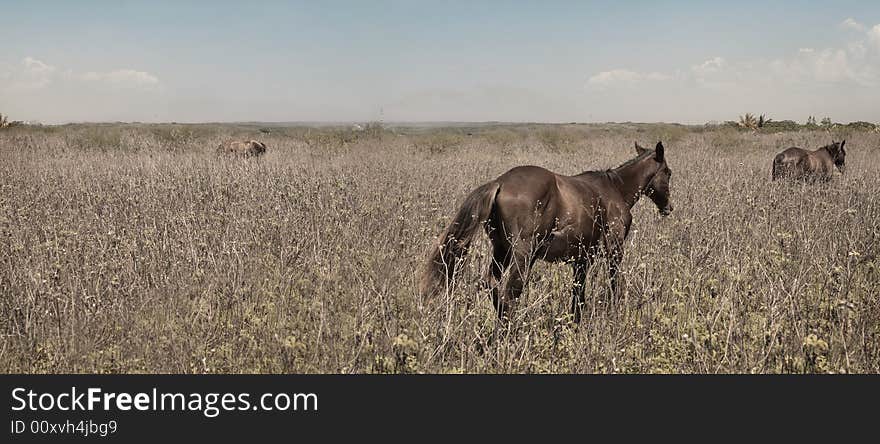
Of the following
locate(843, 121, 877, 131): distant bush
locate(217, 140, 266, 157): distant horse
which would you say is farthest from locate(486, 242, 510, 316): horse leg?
locate(843, 121, 877, 131): distant bush

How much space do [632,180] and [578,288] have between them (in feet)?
5.01

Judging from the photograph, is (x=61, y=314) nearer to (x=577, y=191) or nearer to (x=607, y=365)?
(x=607, y=365)

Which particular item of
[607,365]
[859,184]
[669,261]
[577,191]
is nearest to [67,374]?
[607,365]

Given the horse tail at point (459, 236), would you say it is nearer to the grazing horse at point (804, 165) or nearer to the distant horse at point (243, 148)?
the grazing horse at point (804, 165)

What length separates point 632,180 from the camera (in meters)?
5.95

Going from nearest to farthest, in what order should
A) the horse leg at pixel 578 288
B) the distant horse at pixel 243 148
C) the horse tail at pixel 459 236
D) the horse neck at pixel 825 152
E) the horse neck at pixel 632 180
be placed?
the horse tail at pixel 459 236 < the horse leg at pixel 578 288 < the horse neck at pixel 632 180 < the horse neck at pixel 825 152 < the distant horse at pixel 243 148

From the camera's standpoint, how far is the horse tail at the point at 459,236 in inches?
185

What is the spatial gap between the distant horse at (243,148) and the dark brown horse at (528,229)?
41.6ft

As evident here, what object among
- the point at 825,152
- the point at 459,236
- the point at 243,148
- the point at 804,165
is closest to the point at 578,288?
the point at 459,236

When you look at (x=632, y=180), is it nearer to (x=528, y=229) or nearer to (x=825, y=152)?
(x=528, y=229)

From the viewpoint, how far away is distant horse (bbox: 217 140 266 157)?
54.0ft

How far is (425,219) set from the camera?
7508 millimetres

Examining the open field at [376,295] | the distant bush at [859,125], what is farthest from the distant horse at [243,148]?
the distant bush at [859,125]

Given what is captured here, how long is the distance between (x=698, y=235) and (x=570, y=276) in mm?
1960
